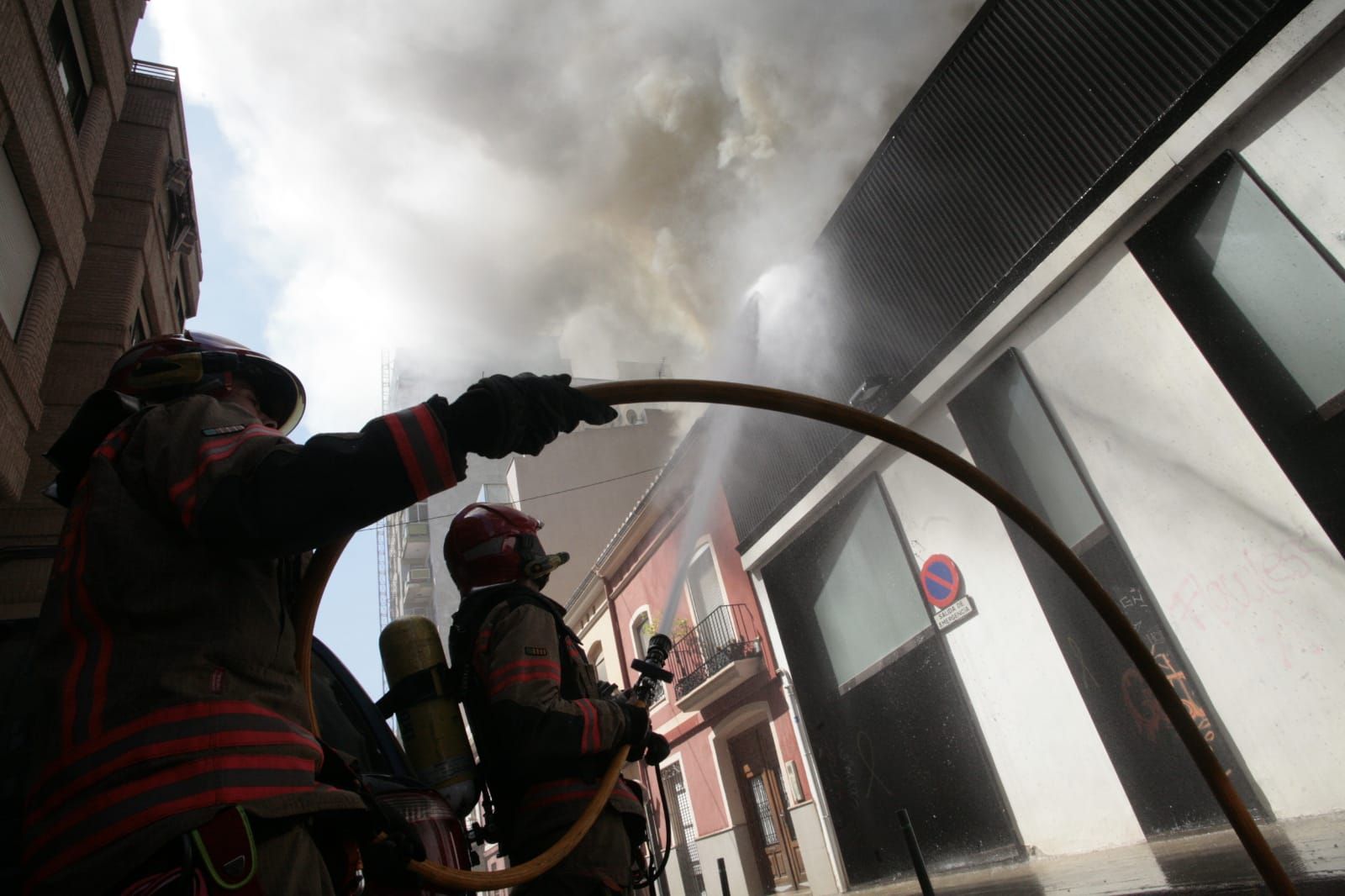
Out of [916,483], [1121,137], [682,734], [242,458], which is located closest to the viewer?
[242,458]

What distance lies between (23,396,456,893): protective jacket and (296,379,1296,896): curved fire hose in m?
0.47

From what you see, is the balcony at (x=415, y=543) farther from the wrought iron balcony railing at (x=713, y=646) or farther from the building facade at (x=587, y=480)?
the wrought iron balcony railing at (x=713, y=646)

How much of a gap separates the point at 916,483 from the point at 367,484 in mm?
9742

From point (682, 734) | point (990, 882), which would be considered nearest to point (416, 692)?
point (990, 882)

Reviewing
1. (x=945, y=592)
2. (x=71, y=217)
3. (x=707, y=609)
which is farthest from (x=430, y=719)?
(x=707, y=609)

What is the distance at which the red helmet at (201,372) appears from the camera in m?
1.65

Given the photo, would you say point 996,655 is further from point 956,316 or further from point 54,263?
point 54,263

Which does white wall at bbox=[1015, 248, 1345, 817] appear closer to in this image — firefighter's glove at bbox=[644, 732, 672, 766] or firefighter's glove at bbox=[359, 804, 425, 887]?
firefighter's glove at bbox=[644, 732, 672, 766]

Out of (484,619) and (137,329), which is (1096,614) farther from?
(137,329)

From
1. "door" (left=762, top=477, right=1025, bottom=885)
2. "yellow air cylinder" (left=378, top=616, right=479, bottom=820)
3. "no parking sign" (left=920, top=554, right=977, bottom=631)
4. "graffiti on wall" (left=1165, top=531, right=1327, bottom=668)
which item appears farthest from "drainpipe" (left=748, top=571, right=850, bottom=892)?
A: "yellow air cylinder" (left=378, top=616, right=479, bottom=820)

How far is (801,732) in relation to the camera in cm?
1224

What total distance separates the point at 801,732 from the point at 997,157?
9090 millimetres

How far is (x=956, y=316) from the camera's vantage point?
9570mm

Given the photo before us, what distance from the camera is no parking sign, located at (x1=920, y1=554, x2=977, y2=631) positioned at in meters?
9.49
